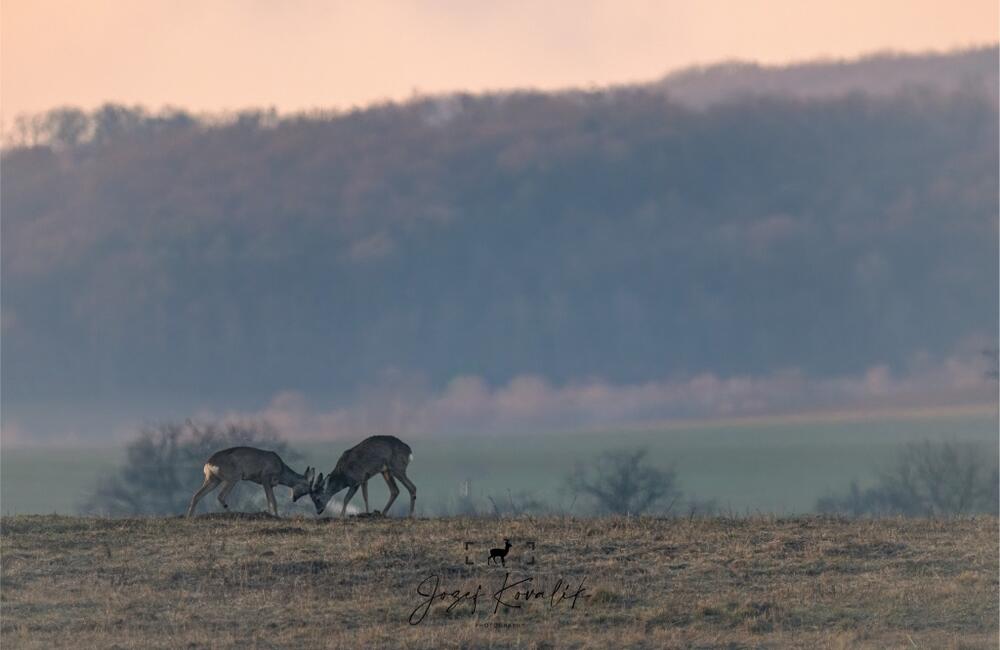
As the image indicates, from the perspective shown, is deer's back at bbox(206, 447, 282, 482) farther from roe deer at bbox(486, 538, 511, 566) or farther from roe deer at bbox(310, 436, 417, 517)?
roe deer at bbox(486, 538, 511, 566)

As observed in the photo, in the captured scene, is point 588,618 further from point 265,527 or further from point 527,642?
point 265,527

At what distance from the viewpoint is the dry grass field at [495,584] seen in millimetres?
20766

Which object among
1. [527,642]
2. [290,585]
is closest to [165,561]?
[290,585]

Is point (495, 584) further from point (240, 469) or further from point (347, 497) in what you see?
point (240, 469)

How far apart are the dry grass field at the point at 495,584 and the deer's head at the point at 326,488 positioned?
6.56 meters

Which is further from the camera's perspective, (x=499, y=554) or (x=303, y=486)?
(x=303, y=486)

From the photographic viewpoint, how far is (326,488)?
34938mm

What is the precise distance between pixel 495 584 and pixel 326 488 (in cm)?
1243

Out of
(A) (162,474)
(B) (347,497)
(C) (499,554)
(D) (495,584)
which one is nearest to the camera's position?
(D) (495,584)

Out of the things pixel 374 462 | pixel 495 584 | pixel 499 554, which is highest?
pixel 374 462

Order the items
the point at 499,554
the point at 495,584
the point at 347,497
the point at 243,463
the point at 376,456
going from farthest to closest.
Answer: the point at 376,456 < the point at 243,463 < the point at 347,497 < the point at 499,554 < the point at 495,584

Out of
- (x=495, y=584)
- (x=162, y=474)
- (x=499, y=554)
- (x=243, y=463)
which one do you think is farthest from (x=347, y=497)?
(x=162, y=474)

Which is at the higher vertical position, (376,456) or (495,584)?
(376,456)

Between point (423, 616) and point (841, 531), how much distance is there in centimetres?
898
